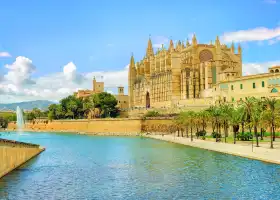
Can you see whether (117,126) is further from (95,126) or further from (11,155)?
(11,155)

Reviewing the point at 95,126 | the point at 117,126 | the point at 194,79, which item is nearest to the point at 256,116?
the point at 117,126

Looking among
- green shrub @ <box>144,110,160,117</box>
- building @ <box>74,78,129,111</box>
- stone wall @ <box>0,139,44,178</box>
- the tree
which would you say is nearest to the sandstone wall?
green shrub @ <box>144,110,160,117</box>

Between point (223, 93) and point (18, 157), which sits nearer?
point (18, 157)

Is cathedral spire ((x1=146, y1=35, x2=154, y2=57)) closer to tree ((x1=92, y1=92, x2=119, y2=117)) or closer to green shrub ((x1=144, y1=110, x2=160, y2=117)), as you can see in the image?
tree ((x1=92, y1=92, x2=119, y2=117))

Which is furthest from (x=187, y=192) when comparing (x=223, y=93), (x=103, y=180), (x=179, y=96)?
(x=179, y=96)

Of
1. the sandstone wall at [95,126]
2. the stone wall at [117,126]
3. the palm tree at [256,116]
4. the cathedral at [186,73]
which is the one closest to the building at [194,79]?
the cathedral at [186,73]

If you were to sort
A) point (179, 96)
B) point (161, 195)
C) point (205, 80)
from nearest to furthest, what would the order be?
point (161, 195)
point (205, 80)
point (179, 96)

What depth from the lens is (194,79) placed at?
82812mm

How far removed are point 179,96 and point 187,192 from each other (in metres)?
69.1

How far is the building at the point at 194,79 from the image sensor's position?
60969 mm

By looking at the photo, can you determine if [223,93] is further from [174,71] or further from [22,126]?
[22,126]

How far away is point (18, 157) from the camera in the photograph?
25.0 m

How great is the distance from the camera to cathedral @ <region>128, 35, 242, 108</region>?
77.8 metres

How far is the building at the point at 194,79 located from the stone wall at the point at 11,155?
3891 centimetres
